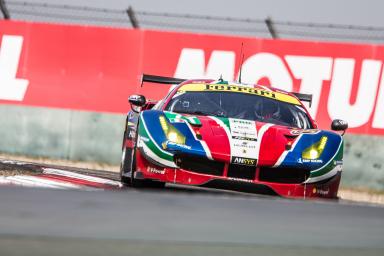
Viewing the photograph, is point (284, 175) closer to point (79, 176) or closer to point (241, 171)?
point (241, 171)

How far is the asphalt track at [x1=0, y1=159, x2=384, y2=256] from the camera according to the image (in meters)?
2.71

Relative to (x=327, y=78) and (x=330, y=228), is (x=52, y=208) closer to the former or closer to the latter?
(x=330, y=228)

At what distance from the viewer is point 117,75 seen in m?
15.0

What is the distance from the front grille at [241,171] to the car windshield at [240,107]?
112 centimetres

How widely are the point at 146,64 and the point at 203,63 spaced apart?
0.91 m

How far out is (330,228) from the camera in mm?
3012

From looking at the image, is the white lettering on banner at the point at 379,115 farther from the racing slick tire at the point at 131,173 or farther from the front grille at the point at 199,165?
the front grille at the point at 199,165

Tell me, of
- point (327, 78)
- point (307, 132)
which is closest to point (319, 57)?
point (327, 78)

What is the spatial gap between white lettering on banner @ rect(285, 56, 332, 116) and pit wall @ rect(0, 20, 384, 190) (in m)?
0.02

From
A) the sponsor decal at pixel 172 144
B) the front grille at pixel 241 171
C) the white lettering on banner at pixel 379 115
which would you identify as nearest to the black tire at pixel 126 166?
the sponsor decal at pixel 172 144

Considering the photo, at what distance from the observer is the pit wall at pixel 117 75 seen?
13.9 meters

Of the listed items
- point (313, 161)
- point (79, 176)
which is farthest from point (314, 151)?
point (79, 176)

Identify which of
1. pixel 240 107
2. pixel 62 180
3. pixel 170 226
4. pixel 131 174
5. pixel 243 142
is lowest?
pixel 62 180

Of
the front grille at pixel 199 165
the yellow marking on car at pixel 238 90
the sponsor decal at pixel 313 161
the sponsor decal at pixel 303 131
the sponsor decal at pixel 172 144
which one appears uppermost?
the yellow marking on car at pixel 238 90
